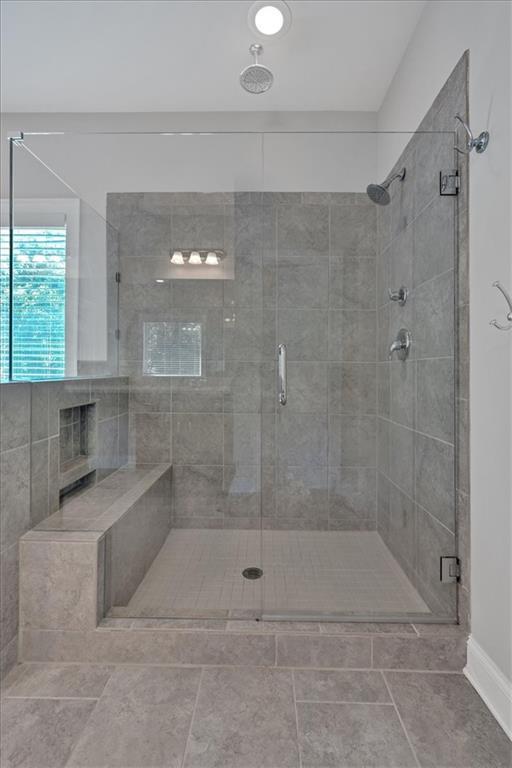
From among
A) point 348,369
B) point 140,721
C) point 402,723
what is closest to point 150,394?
point 348,369

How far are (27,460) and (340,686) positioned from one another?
54.1 inches

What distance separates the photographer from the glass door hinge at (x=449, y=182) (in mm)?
1423

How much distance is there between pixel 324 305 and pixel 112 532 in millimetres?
1398

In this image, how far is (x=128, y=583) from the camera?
5.12ft

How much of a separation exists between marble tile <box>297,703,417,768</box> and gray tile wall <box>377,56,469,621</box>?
481 mm

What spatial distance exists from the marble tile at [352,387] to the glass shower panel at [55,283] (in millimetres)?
1128

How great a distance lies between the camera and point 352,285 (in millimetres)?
1898

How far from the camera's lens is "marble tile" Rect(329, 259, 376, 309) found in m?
1.88

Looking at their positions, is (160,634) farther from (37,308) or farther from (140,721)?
(37,308)

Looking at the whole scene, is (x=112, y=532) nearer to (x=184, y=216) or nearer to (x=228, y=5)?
(x=184, y=216)

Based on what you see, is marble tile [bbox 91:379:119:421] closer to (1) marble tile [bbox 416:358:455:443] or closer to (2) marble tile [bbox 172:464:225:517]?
(2) marble tile [bbox 172:464:225:517]

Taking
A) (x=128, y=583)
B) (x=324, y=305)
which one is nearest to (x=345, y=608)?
(x=128, y=583)

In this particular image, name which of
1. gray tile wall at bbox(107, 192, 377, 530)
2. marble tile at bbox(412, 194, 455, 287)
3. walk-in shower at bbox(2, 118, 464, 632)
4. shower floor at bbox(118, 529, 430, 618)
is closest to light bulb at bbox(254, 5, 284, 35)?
walk-in shower at bbox(2, 118, 464, 632)

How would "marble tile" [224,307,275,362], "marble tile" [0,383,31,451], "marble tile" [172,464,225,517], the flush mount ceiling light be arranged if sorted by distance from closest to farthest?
"marble tile" [0,383,31,451] < the flush mount ceiling light < "marble tile" [224,307,275,362] < "marble tile" [172,464,225,517]
